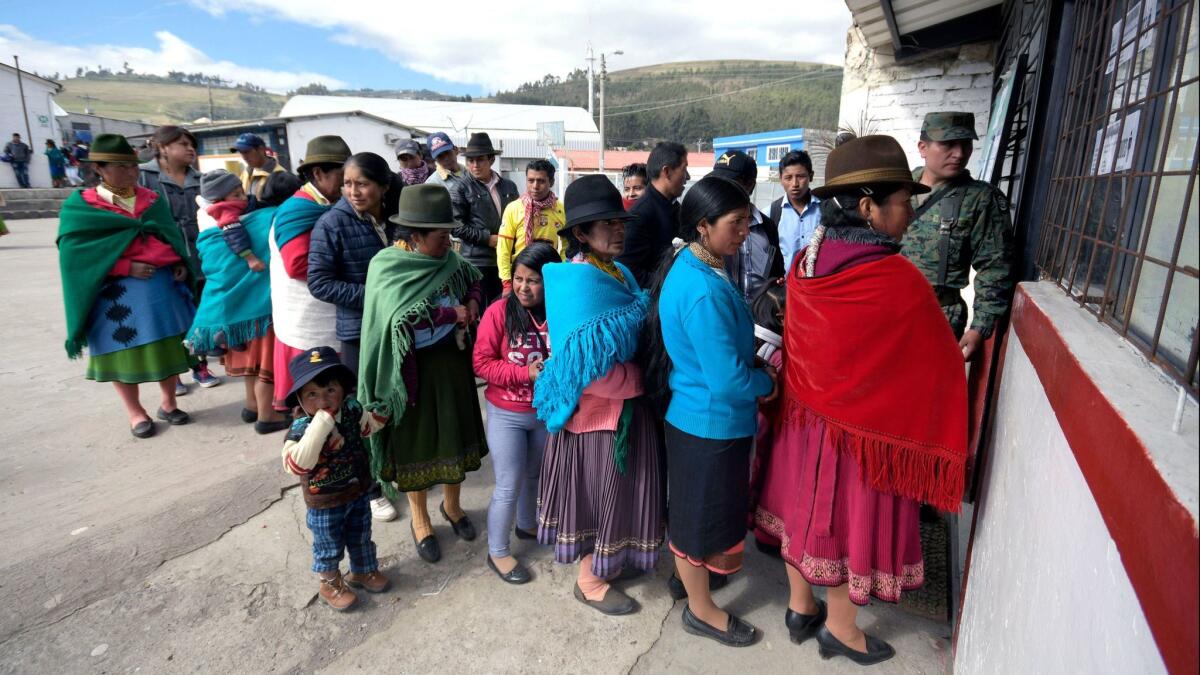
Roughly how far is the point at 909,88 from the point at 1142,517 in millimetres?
5658

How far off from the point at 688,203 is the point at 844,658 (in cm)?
188

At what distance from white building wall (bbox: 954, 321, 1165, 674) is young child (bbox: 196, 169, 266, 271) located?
4390 millimetres

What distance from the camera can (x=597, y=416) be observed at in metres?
2.40

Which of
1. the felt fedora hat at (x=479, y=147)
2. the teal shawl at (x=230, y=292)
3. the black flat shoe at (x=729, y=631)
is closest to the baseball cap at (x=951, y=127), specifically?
the black flat shoe at (x=729, y=631)

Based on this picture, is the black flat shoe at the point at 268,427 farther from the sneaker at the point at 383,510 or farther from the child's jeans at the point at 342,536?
the child's jeans at the point at 342,536

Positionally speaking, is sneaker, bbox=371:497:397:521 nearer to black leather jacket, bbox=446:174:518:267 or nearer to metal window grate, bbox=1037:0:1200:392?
black leather jacket, bbox=446:174:518:267

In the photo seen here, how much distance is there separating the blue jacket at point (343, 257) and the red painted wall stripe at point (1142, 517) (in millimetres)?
2805

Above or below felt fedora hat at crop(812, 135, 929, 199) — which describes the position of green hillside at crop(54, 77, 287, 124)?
above

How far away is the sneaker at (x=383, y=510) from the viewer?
10.8ft

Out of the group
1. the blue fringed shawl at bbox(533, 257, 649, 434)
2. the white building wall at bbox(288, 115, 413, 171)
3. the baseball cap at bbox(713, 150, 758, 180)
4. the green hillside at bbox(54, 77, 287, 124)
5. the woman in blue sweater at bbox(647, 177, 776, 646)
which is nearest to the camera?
the woman in blue sweater at bbox(647, 177, 776, 646)

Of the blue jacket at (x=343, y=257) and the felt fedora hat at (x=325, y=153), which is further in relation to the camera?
the felt fedora hat at (x=325, y=153)

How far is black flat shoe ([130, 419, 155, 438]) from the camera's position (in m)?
4.19

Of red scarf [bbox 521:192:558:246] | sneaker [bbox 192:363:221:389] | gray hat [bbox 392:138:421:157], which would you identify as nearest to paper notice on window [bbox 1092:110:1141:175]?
red scarf [bbox 521:192:558:246]


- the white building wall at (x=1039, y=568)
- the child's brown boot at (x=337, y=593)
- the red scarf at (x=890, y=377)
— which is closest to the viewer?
the white building wall at (x=1039, y=568)
